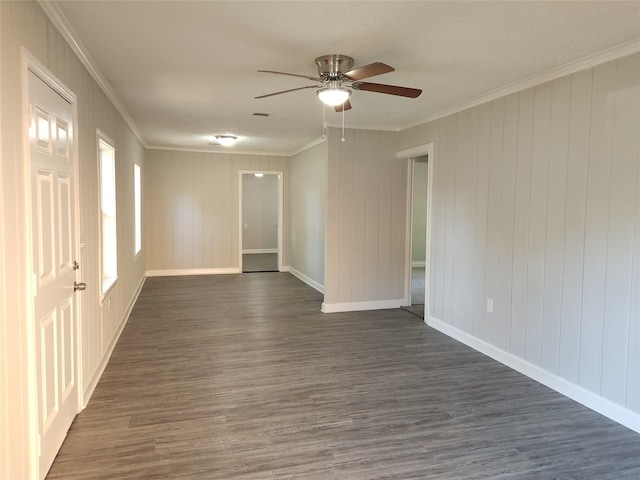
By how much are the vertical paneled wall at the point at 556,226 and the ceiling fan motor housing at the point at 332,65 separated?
172 cm

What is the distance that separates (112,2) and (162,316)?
398 cm

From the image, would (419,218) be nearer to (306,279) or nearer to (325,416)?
(306,279)

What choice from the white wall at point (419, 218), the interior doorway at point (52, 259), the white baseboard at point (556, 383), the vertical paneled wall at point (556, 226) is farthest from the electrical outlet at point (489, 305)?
the white wall at point (419, 218)

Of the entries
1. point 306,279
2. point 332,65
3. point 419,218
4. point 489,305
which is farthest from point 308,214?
point 332,65

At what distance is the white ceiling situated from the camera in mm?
2314

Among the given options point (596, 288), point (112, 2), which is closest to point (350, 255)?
point (596, 288)

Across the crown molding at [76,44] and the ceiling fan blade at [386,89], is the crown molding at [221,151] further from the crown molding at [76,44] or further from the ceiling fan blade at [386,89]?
the ceiling fan blade at [386,89]

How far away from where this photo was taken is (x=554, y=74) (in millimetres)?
3348

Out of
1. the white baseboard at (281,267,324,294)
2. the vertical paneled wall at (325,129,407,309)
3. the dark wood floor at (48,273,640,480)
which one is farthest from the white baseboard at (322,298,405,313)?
the white baseboard at (281,267,324,294)

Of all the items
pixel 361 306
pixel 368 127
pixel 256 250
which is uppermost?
pixel 368 127

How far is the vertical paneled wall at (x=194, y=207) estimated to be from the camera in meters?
8.29

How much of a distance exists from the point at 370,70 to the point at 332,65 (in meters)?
0.44

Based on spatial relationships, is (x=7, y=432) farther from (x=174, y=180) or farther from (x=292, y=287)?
(x=174, y=180)

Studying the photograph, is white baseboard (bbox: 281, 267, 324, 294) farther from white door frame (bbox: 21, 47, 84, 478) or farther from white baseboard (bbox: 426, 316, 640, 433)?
white door frame (bbox: 21, 47, 84, 478)
